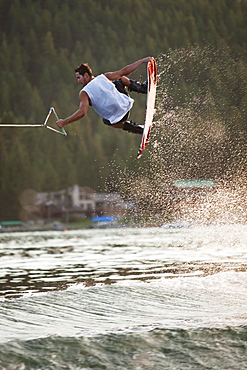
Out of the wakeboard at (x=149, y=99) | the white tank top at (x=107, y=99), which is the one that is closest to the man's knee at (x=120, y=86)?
the white tank top at (x=107, y=99)

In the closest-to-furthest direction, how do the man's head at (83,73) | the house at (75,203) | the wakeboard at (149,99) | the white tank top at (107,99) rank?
the white tank top at (107,99) < the man's head at (83,73) < the wakeboard at (149,99) < the house at (75,203)

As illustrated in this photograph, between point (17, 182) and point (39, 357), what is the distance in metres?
116

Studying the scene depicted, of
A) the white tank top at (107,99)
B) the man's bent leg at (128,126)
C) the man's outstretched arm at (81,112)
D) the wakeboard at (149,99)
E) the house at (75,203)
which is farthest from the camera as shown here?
the house at (75,203)

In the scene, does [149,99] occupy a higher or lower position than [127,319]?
higher

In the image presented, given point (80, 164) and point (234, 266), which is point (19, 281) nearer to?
point (234, 266)

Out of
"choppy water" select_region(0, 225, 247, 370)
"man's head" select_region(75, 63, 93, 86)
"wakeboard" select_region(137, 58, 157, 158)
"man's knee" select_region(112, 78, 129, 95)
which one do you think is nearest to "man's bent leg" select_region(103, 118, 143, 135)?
"wakeboard" select_region(137, 58, 157, 158)

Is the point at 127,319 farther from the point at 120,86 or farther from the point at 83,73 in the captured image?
the point at 83,73

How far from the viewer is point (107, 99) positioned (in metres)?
11.2

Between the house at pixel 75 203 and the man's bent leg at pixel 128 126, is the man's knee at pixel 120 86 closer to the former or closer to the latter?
the man's bent leg at pixel 128 126

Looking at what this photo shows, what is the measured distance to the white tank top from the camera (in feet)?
36.2

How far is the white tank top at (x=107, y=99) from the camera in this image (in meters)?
11.0

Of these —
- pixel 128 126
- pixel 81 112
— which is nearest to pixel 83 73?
pixel 81 112

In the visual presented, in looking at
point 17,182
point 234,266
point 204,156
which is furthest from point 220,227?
point 17,182

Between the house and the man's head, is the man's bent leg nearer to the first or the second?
the man's head
